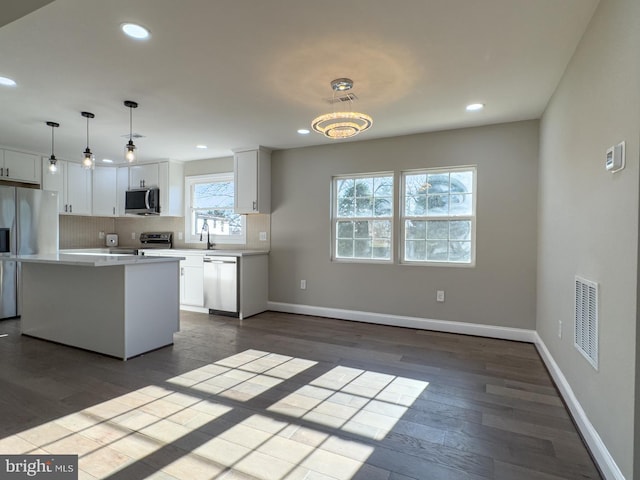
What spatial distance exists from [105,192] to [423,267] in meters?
5.58

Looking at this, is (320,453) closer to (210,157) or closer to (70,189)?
(210,157)

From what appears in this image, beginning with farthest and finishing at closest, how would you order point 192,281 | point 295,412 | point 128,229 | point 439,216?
point 128,229 → point 192,281 → point 439,216 → point 295,412

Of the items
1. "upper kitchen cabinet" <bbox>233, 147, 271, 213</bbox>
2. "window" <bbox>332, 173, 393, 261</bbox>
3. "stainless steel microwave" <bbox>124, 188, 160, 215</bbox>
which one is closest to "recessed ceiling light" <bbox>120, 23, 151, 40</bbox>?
"upper kitchen cabinet" <bbox>233, 147, 271, 213</bbox>

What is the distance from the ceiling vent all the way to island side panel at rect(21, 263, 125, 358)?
2458 mm

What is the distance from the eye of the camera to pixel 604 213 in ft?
5.74

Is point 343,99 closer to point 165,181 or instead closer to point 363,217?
point 363,217

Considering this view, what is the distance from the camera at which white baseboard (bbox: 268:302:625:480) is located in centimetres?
170

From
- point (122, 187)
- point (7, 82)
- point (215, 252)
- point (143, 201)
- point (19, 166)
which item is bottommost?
point (215, 252)

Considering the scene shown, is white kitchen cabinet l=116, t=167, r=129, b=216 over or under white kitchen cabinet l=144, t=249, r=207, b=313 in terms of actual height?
over

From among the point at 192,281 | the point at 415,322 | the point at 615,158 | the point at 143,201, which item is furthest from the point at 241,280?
the point at 615,158

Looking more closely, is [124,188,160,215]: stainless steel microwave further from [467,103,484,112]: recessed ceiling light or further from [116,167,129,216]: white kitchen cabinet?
[467,103,484,112]: recessed ceiling light

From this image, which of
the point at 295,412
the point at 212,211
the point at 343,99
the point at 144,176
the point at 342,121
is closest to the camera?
the point at 295,412

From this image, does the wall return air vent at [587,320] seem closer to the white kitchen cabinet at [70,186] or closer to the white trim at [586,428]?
the white trim at [586,428]

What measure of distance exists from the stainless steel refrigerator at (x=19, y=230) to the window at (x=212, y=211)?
1.93 meters
